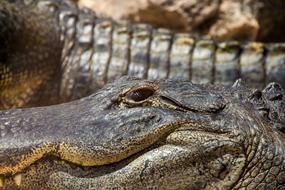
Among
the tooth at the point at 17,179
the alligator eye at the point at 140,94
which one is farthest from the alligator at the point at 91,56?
the tooth at the point at 17,179

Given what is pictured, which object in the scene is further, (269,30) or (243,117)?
(269,30)

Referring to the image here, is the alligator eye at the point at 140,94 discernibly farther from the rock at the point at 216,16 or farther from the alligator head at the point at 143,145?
the rock at the point at 216,16

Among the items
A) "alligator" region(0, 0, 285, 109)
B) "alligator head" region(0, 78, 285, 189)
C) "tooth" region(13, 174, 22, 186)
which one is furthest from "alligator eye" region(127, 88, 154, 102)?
"alligator" region(0, 0, 285, 109)

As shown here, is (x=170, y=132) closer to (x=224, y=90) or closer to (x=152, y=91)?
(x=152, y=91)

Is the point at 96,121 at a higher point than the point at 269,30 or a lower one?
lower

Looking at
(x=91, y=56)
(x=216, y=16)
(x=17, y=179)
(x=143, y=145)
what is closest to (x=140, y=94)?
(x=143, y=145)

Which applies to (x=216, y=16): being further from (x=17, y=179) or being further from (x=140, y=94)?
(x=17, y=179)

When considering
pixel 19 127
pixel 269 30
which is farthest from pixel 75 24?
pixel 19 127

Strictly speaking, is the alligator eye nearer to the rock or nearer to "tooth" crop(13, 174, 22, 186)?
"tooth" crop(13, 174, 22, 186)
